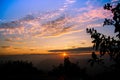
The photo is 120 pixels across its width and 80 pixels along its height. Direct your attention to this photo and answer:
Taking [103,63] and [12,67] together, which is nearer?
[103,63]

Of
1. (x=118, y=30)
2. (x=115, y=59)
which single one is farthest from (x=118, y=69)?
(x=118, y=30)

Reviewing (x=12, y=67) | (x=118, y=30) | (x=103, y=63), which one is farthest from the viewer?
(x=12, y=67)

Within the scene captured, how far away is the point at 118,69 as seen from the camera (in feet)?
33.1

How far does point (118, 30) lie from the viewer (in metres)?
10.1

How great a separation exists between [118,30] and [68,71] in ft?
61.3

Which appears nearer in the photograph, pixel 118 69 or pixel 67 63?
pixel 118 69

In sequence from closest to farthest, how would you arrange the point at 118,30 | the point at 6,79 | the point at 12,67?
1. the point at 118,30
2. the point at 6,79
3. the point at 12,67

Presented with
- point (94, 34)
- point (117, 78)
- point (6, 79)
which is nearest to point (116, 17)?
point (94, 34)

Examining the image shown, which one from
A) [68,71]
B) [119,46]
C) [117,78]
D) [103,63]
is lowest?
[68,71]

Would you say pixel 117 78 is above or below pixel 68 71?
above

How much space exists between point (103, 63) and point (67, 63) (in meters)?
17.4

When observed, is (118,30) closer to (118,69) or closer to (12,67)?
(118,69)

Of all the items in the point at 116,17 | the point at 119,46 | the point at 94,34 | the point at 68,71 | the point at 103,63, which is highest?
the point at 116,17

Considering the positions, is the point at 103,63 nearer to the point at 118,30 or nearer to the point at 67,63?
the point at 118,30
